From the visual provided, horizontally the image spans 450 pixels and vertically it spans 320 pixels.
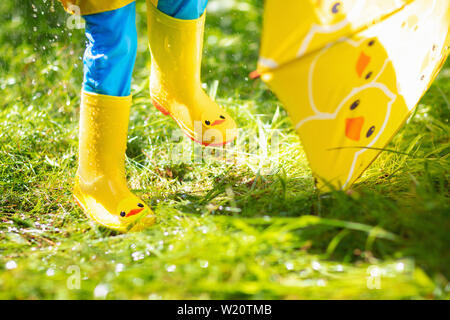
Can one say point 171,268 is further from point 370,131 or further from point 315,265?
point 370,131

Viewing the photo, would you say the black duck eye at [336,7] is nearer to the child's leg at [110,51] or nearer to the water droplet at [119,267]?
the child's leg at [110,51]

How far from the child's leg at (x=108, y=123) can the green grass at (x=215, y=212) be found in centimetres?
6

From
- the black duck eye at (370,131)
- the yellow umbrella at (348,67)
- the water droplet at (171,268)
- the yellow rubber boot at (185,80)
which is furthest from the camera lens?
the yellow rubber boot at (185,80)

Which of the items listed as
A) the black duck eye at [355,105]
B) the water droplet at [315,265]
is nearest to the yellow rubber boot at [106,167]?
the water droplet at [315,265]

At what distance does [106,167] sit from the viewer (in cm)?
128

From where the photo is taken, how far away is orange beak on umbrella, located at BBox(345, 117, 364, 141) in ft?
3.61

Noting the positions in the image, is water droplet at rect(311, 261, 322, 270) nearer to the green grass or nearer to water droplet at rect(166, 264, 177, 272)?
the green grass

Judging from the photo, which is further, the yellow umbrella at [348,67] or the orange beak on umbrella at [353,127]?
the orange beak on umbrella at [353,127]

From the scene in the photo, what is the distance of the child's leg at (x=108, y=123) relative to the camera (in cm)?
118

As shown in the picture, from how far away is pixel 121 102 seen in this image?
1245 millimetres

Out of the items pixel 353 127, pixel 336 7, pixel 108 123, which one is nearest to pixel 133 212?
pixel 108 123

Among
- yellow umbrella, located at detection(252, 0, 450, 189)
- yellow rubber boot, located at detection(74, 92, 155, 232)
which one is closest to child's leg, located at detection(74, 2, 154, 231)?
yellow rubber boot, located at detection(74, 92, 155, 232)

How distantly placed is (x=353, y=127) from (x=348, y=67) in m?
0.17

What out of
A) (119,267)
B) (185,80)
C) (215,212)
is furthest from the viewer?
(185,80)
